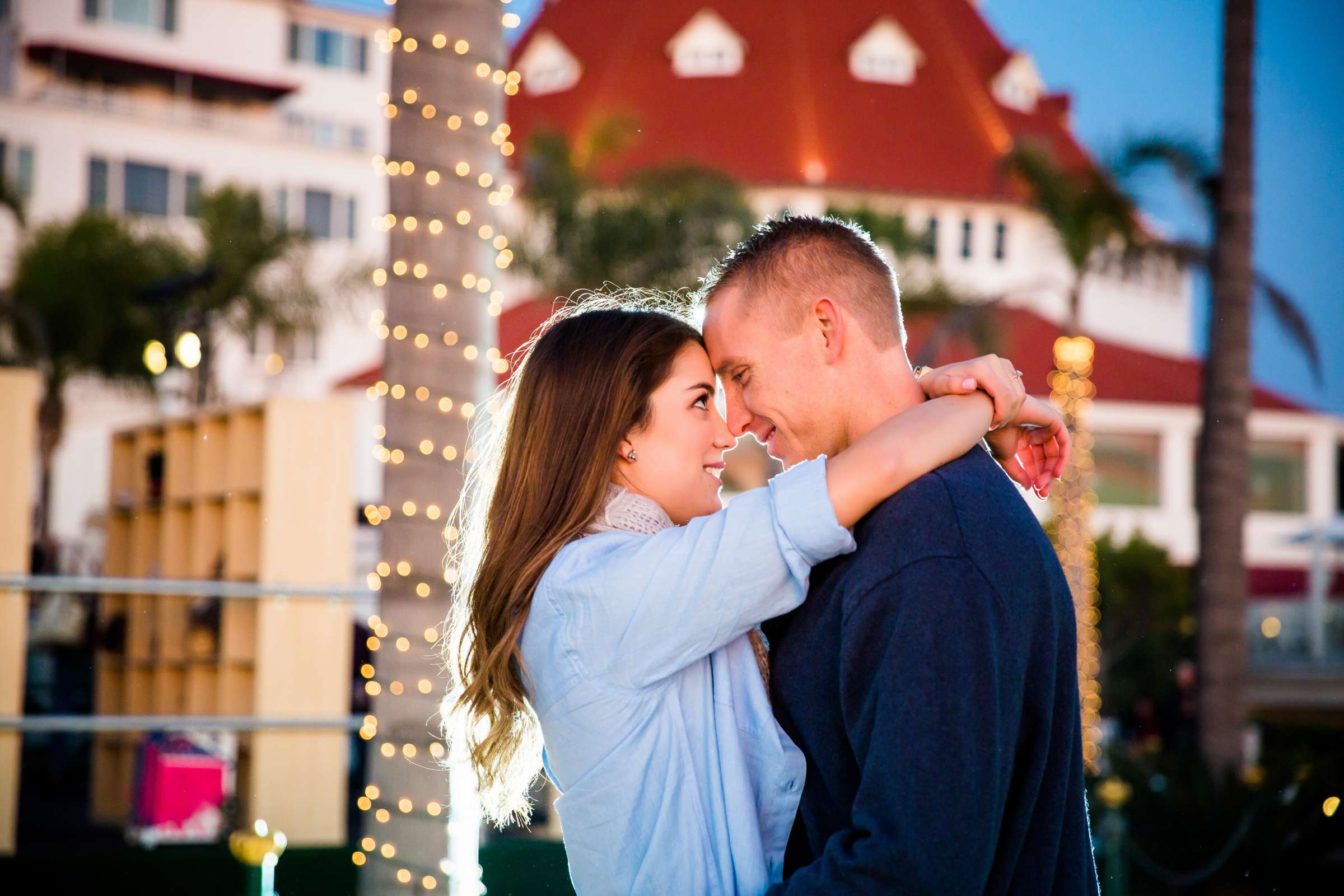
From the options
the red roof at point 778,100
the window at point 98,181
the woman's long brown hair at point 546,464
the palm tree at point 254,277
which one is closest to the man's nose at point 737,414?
the woman's long brown hair at point 546,464

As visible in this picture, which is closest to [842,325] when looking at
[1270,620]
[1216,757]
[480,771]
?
[480,771]

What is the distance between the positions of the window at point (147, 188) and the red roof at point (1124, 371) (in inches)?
922

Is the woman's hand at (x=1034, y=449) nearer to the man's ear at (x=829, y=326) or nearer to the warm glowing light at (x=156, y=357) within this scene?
the man's ear at (x=829, y=326)

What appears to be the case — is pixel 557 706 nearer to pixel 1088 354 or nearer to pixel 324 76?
pixel 1088 354

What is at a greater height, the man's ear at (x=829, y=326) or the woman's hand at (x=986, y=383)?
the man's ear at (x=829, y=326)

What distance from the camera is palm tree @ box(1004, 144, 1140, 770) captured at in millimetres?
14680

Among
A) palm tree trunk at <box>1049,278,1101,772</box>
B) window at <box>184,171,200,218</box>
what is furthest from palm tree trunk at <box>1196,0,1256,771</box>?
window at <box>184,171,200,218</box>

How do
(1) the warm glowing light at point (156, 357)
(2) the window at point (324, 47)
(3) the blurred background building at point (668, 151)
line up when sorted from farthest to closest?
(2) the window at point (324, 47), (3) the blurred background building at point (668, 151), (1) the warm glowing light at point (156, 357)

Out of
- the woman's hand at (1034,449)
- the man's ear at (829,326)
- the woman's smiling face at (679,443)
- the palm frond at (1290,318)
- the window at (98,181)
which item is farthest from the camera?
the window at (98,181)

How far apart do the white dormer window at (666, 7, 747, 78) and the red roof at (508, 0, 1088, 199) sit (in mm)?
187

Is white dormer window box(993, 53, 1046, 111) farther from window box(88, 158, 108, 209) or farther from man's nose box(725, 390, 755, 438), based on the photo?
man's nose box(725, 390, 755, 438)

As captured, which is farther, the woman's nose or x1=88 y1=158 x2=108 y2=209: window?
x1=88 y1=158 x2=108 y2=209: window

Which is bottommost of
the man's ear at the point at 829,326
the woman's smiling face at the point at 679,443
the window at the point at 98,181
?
the woman's smiling face at the point at 679,443

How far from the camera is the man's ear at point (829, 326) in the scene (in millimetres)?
1950
